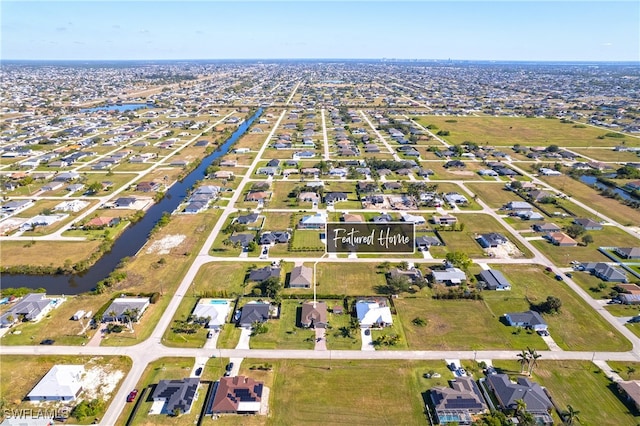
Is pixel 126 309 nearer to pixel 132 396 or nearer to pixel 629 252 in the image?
pixel 132 396

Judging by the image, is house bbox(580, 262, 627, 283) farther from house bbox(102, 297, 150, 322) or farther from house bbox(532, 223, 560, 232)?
house bbox(102, 297, 150, 322)

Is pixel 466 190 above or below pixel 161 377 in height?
above

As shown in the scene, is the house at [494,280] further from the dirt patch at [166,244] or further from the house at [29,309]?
the house at [29,309]

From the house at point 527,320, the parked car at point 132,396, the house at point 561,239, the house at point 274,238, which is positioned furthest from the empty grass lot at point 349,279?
the house at point 561,239

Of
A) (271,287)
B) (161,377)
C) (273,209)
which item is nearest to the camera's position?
(161,377)

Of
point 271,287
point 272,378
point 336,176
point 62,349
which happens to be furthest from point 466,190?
point 62,349

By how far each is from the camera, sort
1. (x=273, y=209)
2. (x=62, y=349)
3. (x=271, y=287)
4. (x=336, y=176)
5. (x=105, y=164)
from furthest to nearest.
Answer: (x=105, y=164), (x=336, y=176), (x=273, y=209), (x=271, y=287), (x=62, y=349)

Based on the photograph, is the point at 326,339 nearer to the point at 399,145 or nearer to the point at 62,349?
the point at 62,349

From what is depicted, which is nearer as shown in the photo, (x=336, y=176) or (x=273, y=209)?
(x=273, y=209)
